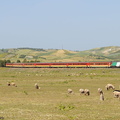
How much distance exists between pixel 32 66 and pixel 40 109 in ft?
350

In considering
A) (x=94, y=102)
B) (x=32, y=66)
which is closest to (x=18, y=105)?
(x=94, y=102)

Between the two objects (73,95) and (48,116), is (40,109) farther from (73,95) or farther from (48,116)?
(73,95)

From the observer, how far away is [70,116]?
2903 centimetres

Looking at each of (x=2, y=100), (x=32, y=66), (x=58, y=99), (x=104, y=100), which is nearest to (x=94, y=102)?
(x=104, y=100)

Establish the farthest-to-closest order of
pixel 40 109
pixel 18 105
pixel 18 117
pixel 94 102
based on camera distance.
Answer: pixel 94 102, pixel 18 105, pixel 40 109, pixel 18 117

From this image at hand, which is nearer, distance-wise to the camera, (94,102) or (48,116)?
(48,116)

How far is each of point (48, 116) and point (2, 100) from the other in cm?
1159

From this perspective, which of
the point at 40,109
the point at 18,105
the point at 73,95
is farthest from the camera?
the point at 73,95

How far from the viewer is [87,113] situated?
3047 centimetres

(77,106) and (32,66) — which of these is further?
(32,66)

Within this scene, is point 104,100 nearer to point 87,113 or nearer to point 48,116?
point 87,113

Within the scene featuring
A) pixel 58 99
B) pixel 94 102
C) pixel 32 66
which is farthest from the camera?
pixel 32 66

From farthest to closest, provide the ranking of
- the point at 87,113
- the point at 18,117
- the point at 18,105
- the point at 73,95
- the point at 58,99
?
the point at 73,95 → the point at 58,99 → the point at 18,105 → the point at 87,113 → the point at 18,117

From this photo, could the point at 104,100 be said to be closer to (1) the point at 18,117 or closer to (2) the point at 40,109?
(2) the point at 40,109
